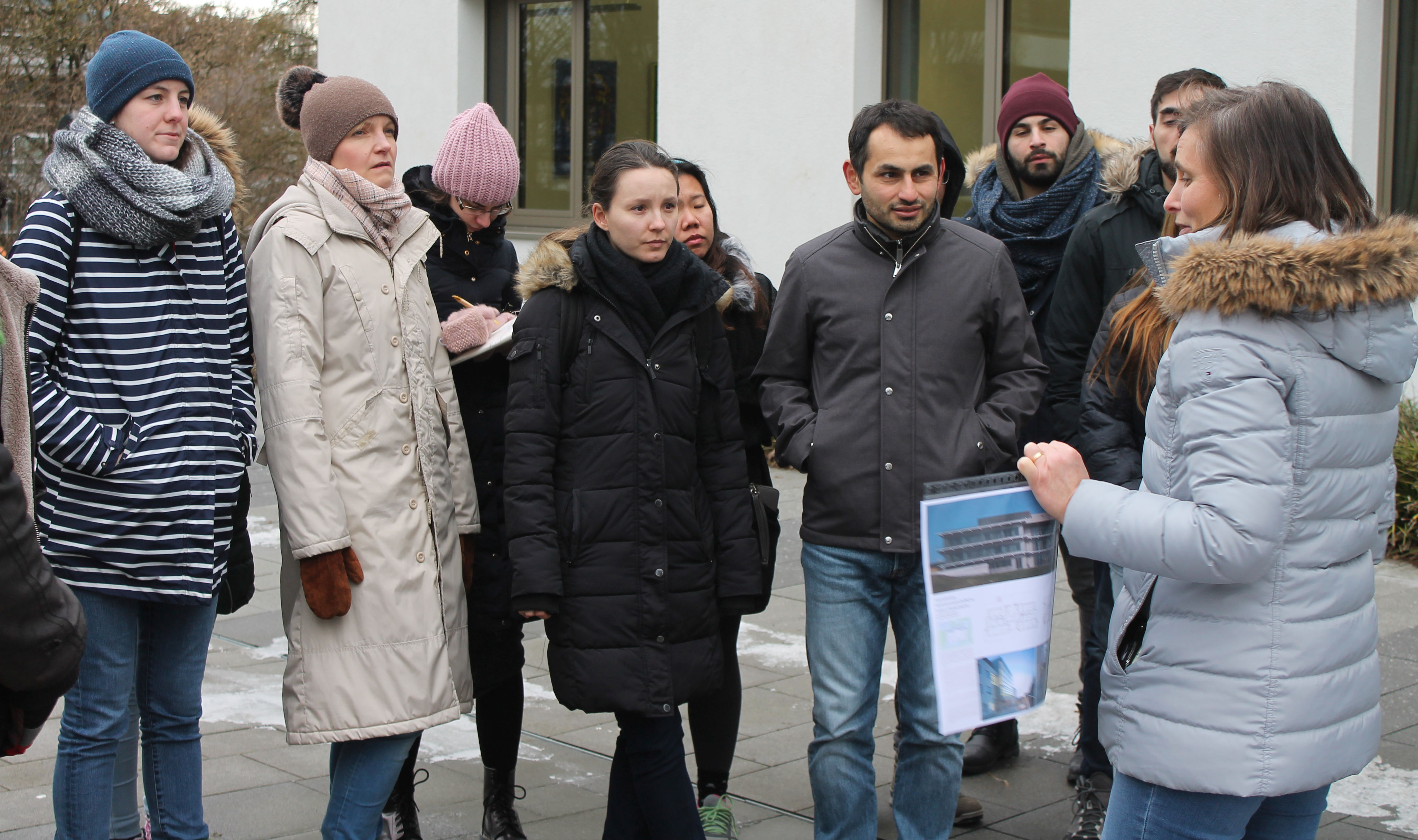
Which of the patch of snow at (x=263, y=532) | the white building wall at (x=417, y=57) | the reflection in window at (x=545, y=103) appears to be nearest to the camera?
the patch of snow at (x=263, y=532)

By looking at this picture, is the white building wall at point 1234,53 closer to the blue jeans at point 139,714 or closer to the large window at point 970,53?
the large window at point 970,53

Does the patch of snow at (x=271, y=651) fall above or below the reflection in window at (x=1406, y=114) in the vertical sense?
below

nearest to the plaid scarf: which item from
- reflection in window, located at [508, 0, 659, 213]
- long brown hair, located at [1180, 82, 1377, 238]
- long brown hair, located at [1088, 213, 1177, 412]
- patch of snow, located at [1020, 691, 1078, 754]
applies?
long brown hair, located at [1088, 213, 1177, 412]

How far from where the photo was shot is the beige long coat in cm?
327

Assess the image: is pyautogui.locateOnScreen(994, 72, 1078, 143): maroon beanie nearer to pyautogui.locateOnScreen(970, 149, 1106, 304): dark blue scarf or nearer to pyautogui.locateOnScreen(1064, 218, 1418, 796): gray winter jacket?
pyautogui.locateOnScreen(970, 149, 1106, 304): dark blue scarf

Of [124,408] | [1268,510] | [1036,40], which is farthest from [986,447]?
[1036,40]

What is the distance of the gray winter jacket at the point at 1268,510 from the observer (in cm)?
232

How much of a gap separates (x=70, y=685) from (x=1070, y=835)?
2.71 metres

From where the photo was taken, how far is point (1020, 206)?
4477mm

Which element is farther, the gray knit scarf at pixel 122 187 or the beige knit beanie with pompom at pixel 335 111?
the beige knit beanie with pompom at pixel 335 111

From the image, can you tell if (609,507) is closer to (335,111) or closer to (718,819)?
(718,819)

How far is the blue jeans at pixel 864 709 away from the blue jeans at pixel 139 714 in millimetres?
1529

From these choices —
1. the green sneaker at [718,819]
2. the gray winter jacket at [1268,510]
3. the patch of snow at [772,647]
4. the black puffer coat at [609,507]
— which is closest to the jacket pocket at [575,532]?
the black puffer coat at [609,507]

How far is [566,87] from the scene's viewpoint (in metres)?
12.7
